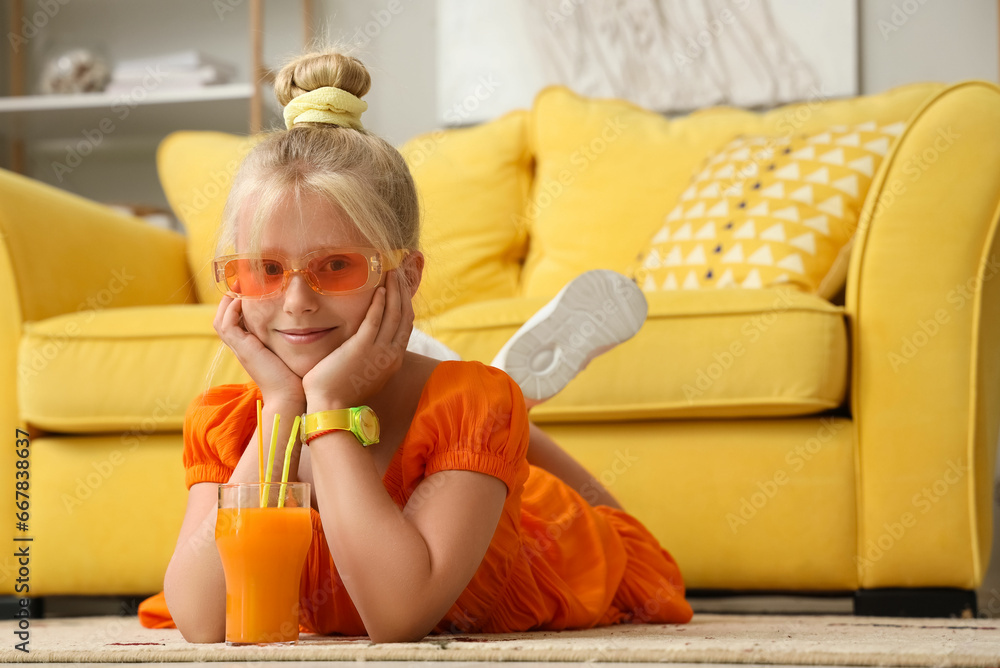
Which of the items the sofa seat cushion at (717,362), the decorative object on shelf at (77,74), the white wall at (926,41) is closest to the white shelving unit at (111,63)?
the decorative object on shelf at (77,74)

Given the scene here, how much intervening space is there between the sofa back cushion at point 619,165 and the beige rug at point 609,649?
116 centimetres

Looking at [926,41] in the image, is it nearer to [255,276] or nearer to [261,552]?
[255,276]

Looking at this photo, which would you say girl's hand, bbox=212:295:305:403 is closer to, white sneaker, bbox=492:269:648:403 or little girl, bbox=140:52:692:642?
little girl, bbox=140:52:692:642

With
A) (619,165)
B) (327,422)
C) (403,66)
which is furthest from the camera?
(403,66)

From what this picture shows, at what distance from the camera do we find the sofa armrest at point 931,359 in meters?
1.39

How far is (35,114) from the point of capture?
2869mm

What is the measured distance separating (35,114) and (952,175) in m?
2.49

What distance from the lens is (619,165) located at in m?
2.15

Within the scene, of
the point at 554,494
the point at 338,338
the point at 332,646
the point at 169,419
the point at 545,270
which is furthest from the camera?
the point at 545,270

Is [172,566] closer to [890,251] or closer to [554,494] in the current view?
[554,494]

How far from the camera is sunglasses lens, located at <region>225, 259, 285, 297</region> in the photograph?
92 cm

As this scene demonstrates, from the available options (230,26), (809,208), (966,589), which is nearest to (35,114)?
(230,26)

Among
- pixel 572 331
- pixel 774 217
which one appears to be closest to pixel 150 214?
pixel 774 217

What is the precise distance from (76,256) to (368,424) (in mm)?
1130
